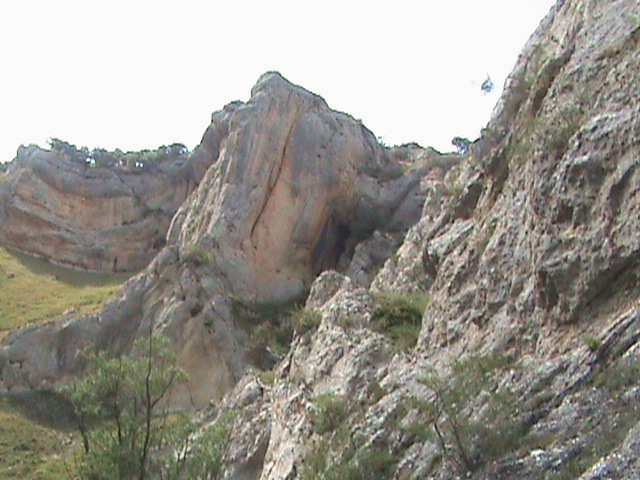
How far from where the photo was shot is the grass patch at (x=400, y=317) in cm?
1864

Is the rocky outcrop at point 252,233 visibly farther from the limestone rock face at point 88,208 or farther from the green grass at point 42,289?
the limestone rock face at point 88,208

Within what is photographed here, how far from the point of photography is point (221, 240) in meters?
44.4

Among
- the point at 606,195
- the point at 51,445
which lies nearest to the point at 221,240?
the point at 51,445

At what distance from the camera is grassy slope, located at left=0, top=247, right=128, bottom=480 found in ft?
102

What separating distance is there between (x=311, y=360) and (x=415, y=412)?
6.96 meters

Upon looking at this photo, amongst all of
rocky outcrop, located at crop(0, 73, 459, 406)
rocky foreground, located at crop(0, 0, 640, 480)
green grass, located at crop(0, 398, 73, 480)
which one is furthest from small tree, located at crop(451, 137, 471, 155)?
green grass, located at crop(0, 398, 73, 480)

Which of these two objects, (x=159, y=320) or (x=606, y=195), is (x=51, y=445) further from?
(x=606, y=195)

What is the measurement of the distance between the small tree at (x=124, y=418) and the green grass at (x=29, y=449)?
32.4ft

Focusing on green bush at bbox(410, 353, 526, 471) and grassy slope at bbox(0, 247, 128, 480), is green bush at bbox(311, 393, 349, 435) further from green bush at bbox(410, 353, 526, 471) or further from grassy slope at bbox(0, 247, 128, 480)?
grassy slope at bbox(0, 247, 128, 480)

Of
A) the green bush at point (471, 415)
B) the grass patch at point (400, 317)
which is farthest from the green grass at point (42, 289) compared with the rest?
the green bush at point (471, 415)

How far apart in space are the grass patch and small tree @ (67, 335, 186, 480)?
533 centimetres

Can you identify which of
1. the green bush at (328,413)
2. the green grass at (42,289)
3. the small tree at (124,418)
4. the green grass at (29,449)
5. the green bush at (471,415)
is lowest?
the green bush at (471,415)

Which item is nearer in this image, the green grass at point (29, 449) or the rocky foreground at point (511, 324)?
the rocky foreground at point (511, 324)

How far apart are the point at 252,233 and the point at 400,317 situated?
26.2 meters
